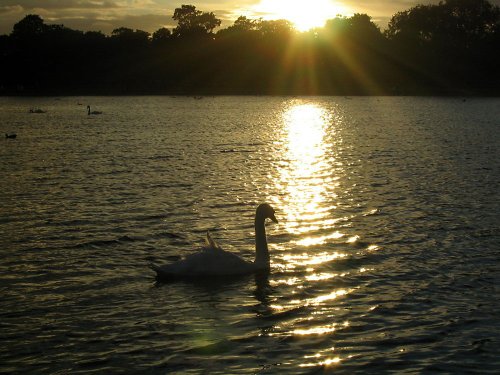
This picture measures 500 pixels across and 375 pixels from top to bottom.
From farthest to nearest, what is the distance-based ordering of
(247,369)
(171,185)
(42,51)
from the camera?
(42,51) → (171,185) → (247,369)

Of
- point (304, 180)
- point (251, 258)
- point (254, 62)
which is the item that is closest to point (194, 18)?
point (254, 62)

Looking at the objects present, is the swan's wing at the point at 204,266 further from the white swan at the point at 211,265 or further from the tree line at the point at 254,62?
the tree line at the point at 254,62

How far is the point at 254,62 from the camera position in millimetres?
143875

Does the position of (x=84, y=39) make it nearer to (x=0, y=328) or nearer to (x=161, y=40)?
(x=161, y=40)

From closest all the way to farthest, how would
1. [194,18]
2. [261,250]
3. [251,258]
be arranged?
[261,250]
[251,258]
[194,18]

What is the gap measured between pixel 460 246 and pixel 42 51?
475 ft

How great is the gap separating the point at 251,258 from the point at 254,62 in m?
131

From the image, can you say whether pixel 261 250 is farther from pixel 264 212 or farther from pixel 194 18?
pixel 194 18

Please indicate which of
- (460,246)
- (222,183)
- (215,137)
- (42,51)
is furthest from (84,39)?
(460,246)

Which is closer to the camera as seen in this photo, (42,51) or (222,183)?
(222,183)

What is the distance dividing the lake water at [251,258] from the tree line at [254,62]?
109541mm

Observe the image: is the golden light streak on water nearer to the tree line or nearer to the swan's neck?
the swan's neck

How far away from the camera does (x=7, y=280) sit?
13539mm

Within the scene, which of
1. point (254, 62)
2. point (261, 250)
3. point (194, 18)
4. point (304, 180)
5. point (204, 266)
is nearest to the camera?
point (204, 266)
